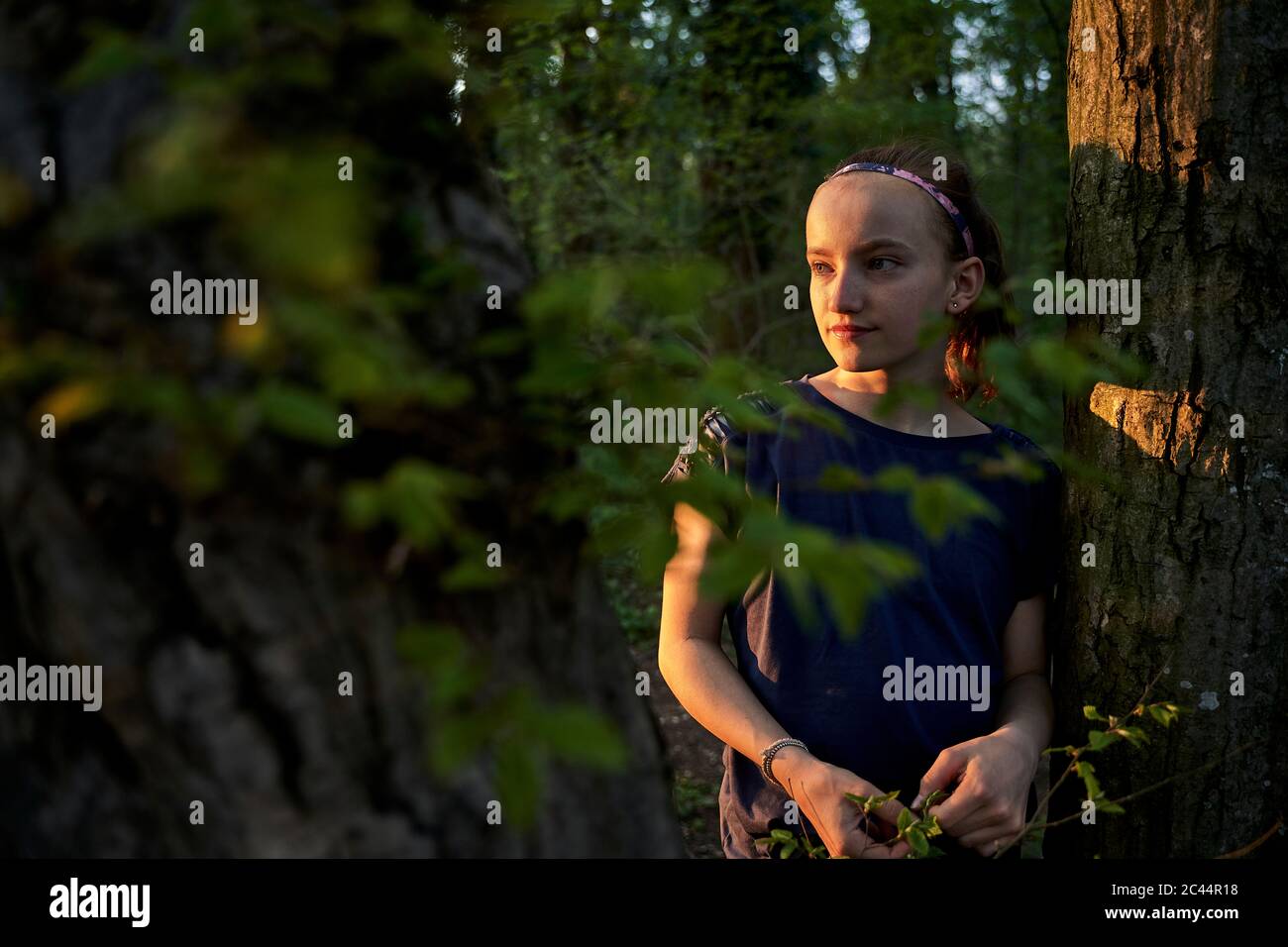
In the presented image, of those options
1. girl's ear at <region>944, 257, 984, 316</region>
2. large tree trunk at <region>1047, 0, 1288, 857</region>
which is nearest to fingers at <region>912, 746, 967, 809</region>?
large tree trunk at <region>1047, 0, 1288, 857</region>

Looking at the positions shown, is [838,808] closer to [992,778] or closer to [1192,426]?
[992,778]

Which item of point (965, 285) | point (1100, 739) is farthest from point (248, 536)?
point (965, 285)

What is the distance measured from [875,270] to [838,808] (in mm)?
1198

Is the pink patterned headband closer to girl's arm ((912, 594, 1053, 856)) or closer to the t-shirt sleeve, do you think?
the t-shirt sleeve

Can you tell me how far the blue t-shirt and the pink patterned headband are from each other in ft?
1.71

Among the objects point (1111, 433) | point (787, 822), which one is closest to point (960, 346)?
point (1111, 433)

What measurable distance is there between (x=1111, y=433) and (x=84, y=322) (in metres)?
2.03

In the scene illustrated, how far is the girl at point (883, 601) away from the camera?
85.2 inches

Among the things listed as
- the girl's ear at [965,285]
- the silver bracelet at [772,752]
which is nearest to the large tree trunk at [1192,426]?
the girl's ear at [965,285]

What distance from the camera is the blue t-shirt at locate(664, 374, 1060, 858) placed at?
217 centimetres

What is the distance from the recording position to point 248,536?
1031 millimetres

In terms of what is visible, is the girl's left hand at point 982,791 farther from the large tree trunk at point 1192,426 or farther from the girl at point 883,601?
the large tree trunk at point 1192,426

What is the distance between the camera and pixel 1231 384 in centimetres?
202
